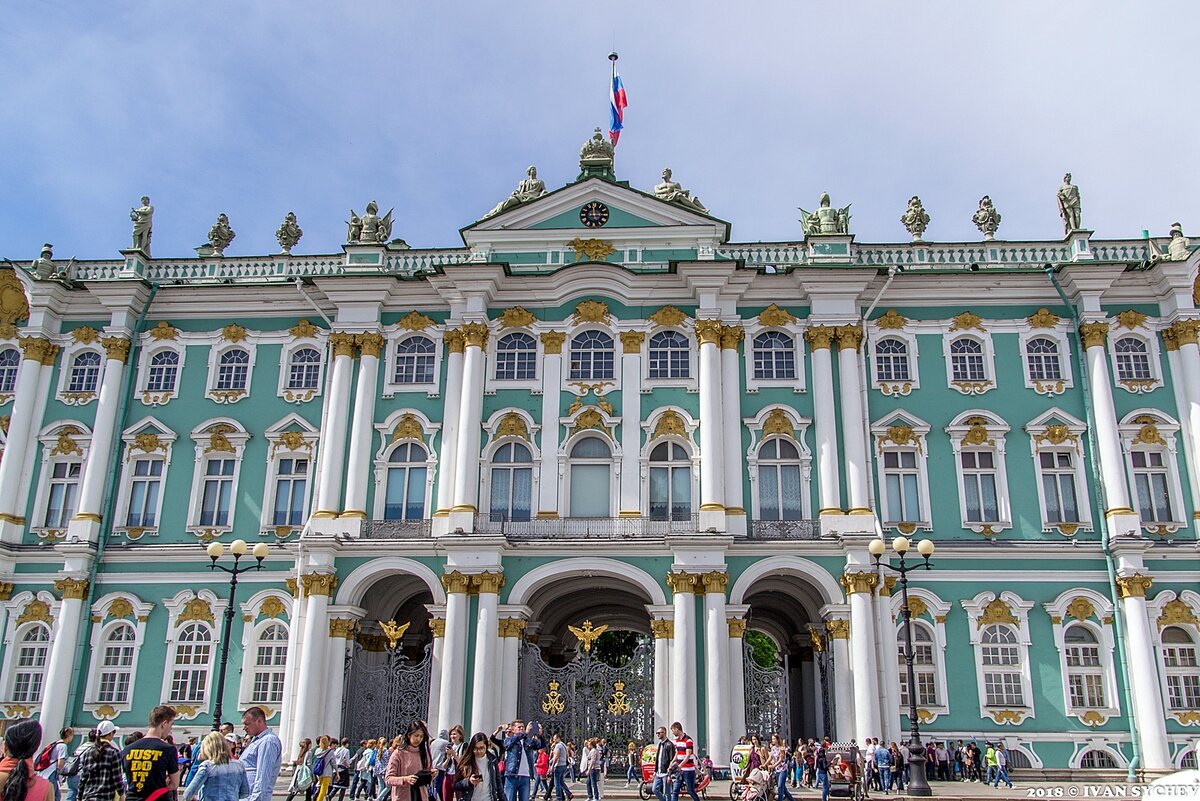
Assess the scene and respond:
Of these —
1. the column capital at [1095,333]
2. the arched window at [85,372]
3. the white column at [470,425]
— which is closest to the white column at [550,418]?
the white column at [470,425]

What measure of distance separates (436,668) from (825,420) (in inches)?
526

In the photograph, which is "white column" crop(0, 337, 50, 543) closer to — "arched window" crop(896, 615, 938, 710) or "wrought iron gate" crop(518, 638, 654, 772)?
"wrought iron gate" crop(518, 638, 654, 772)

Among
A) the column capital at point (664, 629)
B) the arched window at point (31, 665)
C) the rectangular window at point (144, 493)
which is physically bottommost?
the arched window at point (31, 665)

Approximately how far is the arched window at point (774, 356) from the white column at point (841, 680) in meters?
7.68

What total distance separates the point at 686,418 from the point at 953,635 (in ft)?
32.1

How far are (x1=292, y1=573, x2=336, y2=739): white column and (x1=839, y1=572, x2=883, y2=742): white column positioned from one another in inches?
573

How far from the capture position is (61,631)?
3272 cm

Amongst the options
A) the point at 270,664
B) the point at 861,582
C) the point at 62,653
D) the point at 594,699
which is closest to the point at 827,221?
the point at 861,582

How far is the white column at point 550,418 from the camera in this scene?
3294 cm

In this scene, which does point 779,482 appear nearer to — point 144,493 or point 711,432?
point 711,432

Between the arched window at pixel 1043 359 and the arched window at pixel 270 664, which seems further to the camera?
the arched window at pixel 1043 359

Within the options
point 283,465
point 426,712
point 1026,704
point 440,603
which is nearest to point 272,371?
point 283,465

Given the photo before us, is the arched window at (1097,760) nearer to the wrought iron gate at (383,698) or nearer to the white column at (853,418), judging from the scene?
the white column at (853,418)

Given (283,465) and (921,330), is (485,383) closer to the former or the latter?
(283,465)
